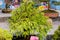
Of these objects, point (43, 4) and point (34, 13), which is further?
point (43, 4)

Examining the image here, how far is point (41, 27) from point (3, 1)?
15.1ft

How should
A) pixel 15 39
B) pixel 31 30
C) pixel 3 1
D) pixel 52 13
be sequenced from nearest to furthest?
pixel 31 30 → pixel 15 39 → pixel 52 13 → pixel 3 1

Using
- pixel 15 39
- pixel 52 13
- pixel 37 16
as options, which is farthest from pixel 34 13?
pixel 52 13

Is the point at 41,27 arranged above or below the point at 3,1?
above

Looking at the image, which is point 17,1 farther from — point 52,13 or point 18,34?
point 18,34

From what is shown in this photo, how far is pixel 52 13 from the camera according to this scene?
16.5 ft

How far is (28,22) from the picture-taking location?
2.60 m

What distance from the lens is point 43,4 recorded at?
23.1 feet

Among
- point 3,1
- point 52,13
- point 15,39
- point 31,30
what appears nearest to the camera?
point 31,30

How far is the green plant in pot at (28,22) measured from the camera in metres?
2.59

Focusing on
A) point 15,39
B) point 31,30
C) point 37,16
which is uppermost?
point 37,16

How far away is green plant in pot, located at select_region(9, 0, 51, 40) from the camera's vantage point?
2594mm

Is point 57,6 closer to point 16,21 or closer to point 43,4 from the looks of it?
point 43,4

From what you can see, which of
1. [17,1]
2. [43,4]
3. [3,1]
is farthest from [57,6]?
[3,1]
